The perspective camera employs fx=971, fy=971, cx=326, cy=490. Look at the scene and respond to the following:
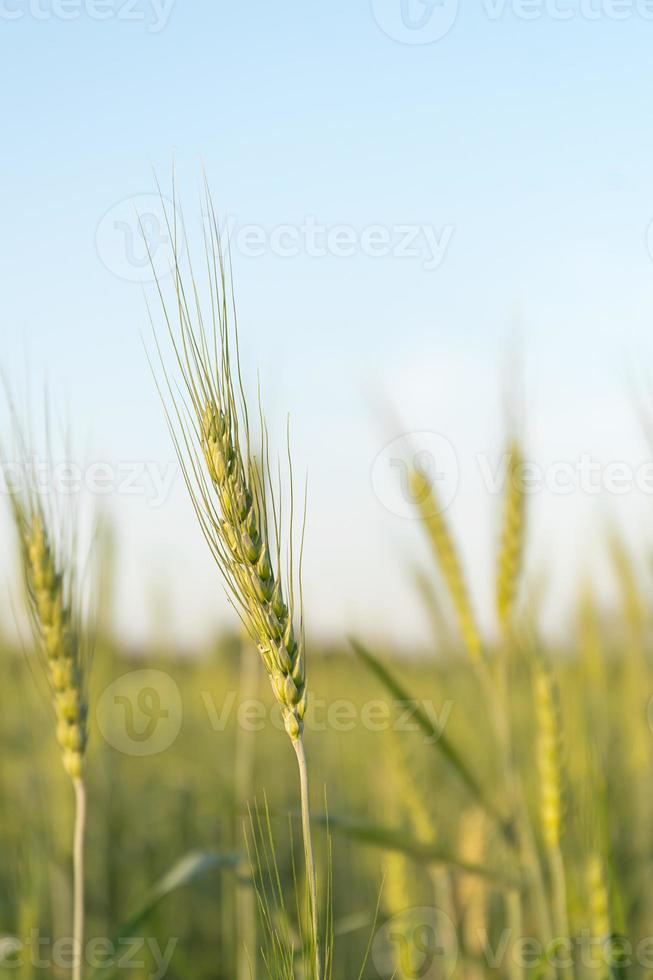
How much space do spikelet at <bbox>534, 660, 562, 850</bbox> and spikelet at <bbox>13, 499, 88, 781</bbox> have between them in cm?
64

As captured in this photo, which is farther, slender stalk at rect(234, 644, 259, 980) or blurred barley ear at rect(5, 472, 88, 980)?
slender stalk at rect(234, 644, 259, 980)

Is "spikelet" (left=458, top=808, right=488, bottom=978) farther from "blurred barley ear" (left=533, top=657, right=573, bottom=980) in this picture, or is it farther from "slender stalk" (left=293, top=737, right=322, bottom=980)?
"slender stalk" (left=293, top=737, right=322, bottom=980)

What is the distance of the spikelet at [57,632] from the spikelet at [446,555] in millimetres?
546

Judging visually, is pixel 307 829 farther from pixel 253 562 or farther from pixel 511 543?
pixel 511 543

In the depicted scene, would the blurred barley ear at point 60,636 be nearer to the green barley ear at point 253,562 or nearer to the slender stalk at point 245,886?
the green barley ear at point 253,562

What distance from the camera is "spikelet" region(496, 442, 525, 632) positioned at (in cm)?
140

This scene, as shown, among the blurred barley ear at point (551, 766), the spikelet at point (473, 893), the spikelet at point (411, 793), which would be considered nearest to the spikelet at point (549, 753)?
the blurred barley ear at point (551, 766)

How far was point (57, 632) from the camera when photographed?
43.1 inches

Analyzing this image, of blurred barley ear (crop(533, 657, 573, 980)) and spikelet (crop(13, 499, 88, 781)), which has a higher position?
spikelet (crop(13, 499, 88, 781))

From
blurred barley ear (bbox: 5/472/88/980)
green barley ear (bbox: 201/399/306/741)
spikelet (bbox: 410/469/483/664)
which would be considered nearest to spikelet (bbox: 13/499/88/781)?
blurred barley ear (bbox: 5/472/88/980)

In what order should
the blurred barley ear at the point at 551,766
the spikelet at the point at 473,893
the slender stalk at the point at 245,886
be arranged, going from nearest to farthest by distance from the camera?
the blurred barley ear at the point at 551,766 < the slender stalk at the point at 245,886 < the spikelet at the point at 473,893

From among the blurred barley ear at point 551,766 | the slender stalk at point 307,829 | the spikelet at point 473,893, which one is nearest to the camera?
the slender stalk at point 307,829

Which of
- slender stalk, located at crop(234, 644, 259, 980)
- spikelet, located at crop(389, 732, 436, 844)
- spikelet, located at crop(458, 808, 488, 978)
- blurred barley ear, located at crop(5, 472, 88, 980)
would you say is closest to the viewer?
blurred barley ear, located at crop(5, 472, 88, 980)

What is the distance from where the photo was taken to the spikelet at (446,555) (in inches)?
54.4
